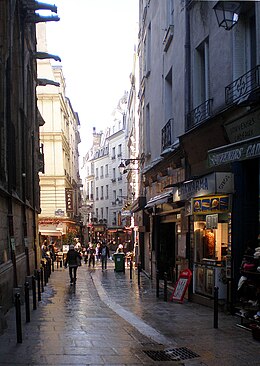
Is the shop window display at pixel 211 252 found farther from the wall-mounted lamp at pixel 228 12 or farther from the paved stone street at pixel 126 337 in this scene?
the wall-mounted lamp at pixel 228 12

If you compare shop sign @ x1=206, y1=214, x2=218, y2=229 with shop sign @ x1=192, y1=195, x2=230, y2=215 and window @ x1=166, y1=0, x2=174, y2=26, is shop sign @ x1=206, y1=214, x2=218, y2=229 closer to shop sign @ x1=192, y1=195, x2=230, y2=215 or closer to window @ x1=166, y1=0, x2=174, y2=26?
shop sign @ x1=192, y1=195, x2=230, y2=215

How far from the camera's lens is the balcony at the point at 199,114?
1395cm

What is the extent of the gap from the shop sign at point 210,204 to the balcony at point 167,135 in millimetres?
5104

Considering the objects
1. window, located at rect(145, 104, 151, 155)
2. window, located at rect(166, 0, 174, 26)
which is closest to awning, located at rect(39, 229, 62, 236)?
window, located at rect(145, 104, 151, 155)

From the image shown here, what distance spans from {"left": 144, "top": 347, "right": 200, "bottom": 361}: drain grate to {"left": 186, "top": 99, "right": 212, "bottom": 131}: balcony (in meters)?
7.20

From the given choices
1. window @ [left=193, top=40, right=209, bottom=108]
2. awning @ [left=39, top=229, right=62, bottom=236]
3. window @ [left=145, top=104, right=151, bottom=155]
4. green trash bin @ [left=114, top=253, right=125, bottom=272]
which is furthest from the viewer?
awning @ [left=39, top=229, right=62, bottom=236]

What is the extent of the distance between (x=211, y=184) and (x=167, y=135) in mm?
7442

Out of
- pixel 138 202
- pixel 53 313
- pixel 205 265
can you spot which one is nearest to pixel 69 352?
pixel 53 313

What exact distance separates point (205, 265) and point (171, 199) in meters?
3.33

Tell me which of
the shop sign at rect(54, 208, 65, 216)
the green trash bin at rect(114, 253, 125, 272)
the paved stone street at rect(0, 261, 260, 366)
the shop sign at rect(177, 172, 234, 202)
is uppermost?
the shop sign at rect(177, 172, 234, 202)

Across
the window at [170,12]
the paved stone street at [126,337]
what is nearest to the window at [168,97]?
the window at [170,12]

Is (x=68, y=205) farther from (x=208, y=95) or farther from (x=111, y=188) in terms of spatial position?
(x=208, y=95)

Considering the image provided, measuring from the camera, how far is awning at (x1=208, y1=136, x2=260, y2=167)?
9.62 m

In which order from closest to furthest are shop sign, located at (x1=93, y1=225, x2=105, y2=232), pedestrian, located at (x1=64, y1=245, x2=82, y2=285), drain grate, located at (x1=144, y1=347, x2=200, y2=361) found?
drain grate, located at (x1=144, y1=347, x2=200, y2=361) < pedestrian, located at (x1=64, y1=245, x2=82, y2=285) < shop sign, located at (x1=93, y1=225, x2=105, y2=232)
